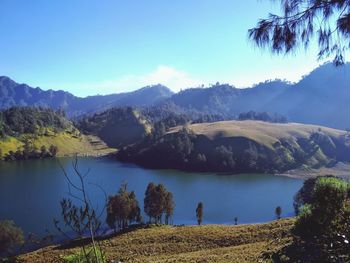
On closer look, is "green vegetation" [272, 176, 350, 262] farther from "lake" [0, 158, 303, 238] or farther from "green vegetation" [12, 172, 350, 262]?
"lake" [0, 158, 303, 238]

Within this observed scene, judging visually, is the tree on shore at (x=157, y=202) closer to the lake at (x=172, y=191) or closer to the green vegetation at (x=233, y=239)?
the green vegetation at (x=233, y=239)

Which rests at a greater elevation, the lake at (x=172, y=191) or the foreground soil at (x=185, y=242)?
the foreground soil at (x=185, y=242)

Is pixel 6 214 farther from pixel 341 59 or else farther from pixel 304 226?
pixel 341 59

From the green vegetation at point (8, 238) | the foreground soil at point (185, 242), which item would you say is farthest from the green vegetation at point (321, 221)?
the green vegetation at point (8, 238)

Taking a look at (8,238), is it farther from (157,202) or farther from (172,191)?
(172,191)

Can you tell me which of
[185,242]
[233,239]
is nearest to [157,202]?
[185,242]

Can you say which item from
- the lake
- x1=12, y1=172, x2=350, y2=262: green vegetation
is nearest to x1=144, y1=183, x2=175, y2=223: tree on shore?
x1=12, y1=172, x2=350, y2=262: green vegetation

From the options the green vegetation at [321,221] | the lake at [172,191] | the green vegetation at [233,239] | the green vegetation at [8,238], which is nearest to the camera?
the green vegetation at [233,239]

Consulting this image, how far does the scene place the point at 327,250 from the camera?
45.2 ft

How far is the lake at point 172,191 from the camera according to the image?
→ 3775 inches

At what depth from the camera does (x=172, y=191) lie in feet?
429

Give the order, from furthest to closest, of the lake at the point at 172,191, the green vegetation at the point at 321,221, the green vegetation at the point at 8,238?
the lake at the point at 172,191, the green vegetation at the point at 8,238, the green vegetation at the point at 321,221

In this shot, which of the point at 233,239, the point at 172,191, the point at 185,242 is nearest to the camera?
the point at 233,239

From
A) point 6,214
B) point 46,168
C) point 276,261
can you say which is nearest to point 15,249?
point 6,214
